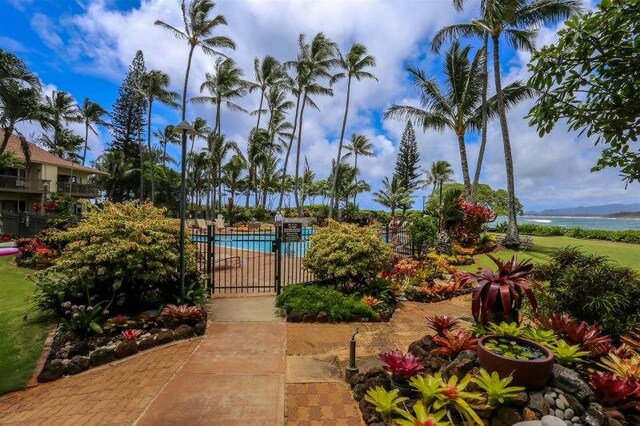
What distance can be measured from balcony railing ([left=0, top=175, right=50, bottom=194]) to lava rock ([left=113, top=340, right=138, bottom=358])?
2645 cm

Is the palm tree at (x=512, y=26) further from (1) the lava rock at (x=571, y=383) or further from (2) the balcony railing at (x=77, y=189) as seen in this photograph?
(2) the balcony railing at (x=77, y=189)

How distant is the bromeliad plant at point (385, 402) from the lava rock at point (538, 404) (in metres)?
1.12

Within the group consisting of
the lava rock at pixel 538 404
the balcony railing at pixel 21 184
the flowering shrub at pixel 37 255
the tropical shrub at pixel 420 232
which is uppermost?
the balcony railing at pixel 21 184

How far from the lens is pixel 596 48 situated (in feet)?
10.4

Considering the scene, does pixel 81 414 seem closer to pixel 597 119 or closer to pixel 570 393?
pixel 570 393

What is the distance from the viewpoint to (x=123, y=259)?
5820 millimetres

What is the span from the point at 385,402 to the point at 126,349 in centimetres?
394

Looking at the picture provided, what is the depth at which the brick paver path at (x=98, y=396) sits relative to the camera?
3.54m

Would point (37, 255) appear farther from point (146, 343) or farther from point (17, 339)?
point (146, 343)

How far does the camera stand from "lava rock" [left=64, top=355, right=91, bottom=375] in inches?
184

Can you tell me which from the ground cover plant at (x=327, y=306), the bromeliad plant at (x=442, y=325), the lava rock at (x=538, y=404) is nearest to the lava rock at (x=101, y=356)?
the ground cover plant at (x=327, y=306)

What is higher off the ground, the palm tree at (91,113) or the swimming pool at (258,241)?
the palm tree at (91,113)

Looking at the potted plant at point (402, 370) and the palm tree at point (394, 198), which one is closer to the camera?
the potted plant at point (402, 370)

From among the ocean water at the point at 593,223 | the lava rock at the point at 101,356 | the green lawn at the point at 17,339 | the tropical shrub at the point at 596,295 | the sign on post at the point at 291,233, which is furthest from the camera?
the ocean water at the point at 593,223
